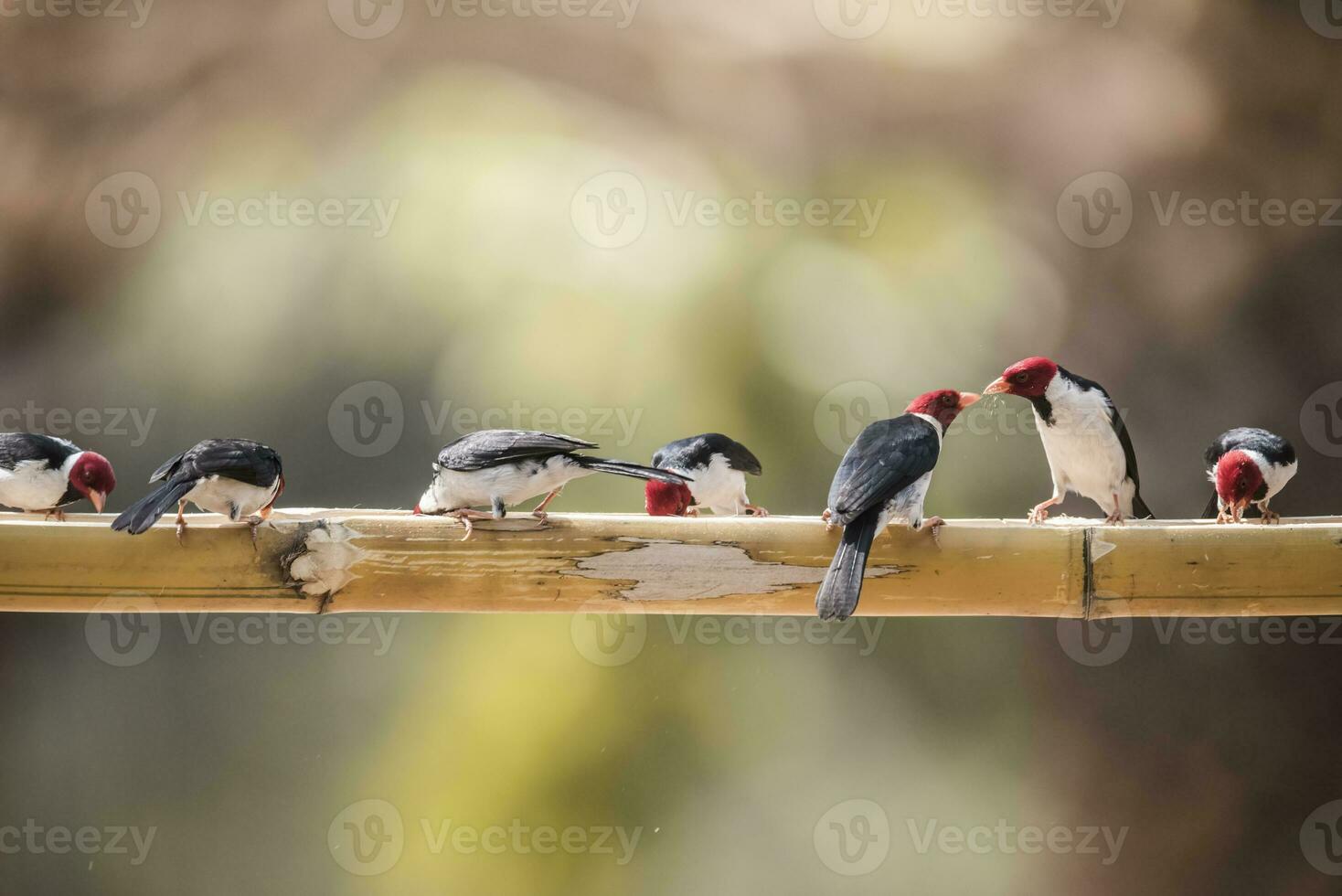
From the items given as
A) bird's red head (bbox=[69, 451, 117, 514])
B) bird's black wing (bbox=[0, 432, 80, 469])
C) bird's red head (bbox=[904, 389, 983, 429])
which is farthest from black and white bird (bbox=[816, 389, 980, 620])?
bird's black wing (bbox=[0, 432, 80, 469])

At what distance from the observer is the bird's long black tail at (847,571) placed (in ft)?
6.22

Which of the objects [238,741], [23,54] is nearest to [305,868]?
[238,741]

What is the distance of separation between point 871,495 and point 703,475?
1173 millimetres

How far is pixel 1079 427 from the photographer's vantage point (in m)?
2.81

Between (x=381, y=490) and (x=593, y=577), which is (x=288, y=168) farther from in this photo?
(x=593, y=577)

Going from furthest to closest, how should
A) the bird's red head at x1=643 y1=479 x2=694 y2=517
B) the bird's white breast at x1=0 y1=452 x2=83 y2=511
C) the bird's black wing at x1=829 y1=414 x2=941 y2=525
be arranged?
the bird's red head at x1=643 y1=479 x2=694 y2=517 → the bird's white breast at x1=0 y1=452 x2=83 y2=511 → the bird's black wing at x1=829 y1=414 x2=941 y2=525

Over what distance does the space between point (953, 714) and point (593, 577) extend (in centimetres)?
313

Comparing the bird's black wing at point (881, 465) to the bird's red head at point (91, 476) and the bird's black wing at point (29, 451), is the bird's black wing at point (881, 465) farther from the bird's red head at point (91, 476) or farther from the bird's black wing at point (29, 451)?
the bird's black wing at point (29, 451)

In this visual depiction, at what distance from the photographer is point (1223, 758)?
4.86 metres

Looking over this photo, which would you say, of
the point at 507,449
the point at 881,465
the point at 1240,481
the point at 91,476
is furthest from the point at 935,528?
the point at 91,476

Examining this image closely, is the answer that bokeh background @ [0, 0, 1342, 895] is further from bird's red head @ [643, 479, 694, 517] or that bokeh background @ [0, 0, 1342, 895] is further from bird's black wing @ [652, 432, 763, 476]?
bird's red head @ [643, 479, 694, 517]

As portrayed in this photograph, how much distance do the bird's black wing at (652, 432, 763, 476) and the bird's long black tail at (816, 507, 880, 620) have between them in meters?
1.10

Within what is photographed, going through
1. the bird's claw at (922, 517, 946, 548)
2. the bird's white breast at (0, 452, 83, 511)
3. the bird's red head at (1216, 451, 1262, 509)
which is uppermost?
the bird's red head at (1216, 451, 1262, 509)

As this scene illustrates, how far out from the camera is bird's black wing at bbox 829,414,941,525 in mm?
2062
